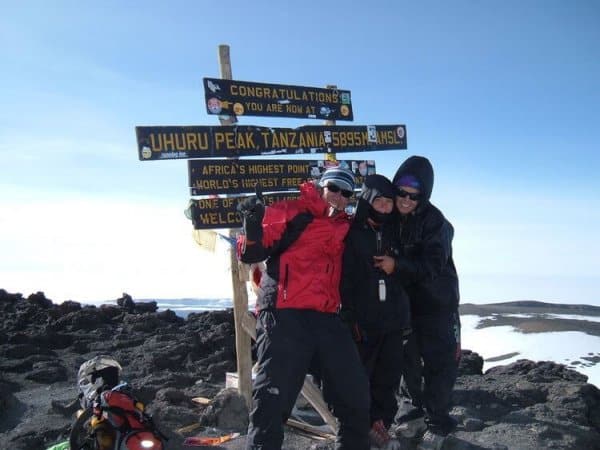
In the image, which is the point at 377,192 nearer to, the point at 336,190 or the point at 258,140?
the point at 336,190

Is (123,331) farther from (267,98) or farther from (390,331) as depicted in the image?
(390,331)

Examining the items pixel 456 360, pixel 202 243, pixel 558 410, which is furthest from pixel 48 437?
pixel 558 410

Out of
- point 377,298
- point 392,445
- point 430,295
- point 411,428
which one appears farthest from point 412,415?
point 377,298

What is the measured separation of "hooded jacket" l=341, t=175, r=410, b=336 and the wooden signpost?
118 cm

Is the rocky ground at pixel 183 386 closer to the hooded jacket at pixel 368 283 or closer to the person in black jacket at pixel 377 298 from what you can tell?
the person in black jacket at pixel 377 298

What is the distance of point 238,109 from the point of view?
5.72 meters

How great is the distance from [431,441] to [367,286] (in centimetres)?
147

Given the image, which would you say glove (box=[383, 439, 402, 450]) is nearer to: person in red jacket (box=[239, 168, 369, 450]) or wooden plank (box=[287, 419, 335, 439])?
person in red jacket (box=[239, 168, 369, 450])

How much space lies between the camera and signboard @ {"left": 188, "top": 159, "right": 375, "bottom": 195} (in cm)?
539

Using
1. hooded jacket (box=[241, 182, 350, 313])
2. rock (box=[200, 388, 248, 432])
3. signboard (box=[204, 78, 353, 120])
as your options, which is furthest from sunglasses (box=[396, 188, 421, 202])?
rock (box=[200, 388, 248, 432])

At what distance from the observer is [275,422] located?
347 centimetres

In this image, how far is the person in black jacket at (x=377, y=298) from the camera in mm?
4078

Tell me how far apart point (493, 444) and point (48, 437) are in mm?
4261

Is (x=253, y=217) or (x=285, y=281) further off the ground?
(x=253, y=217)
